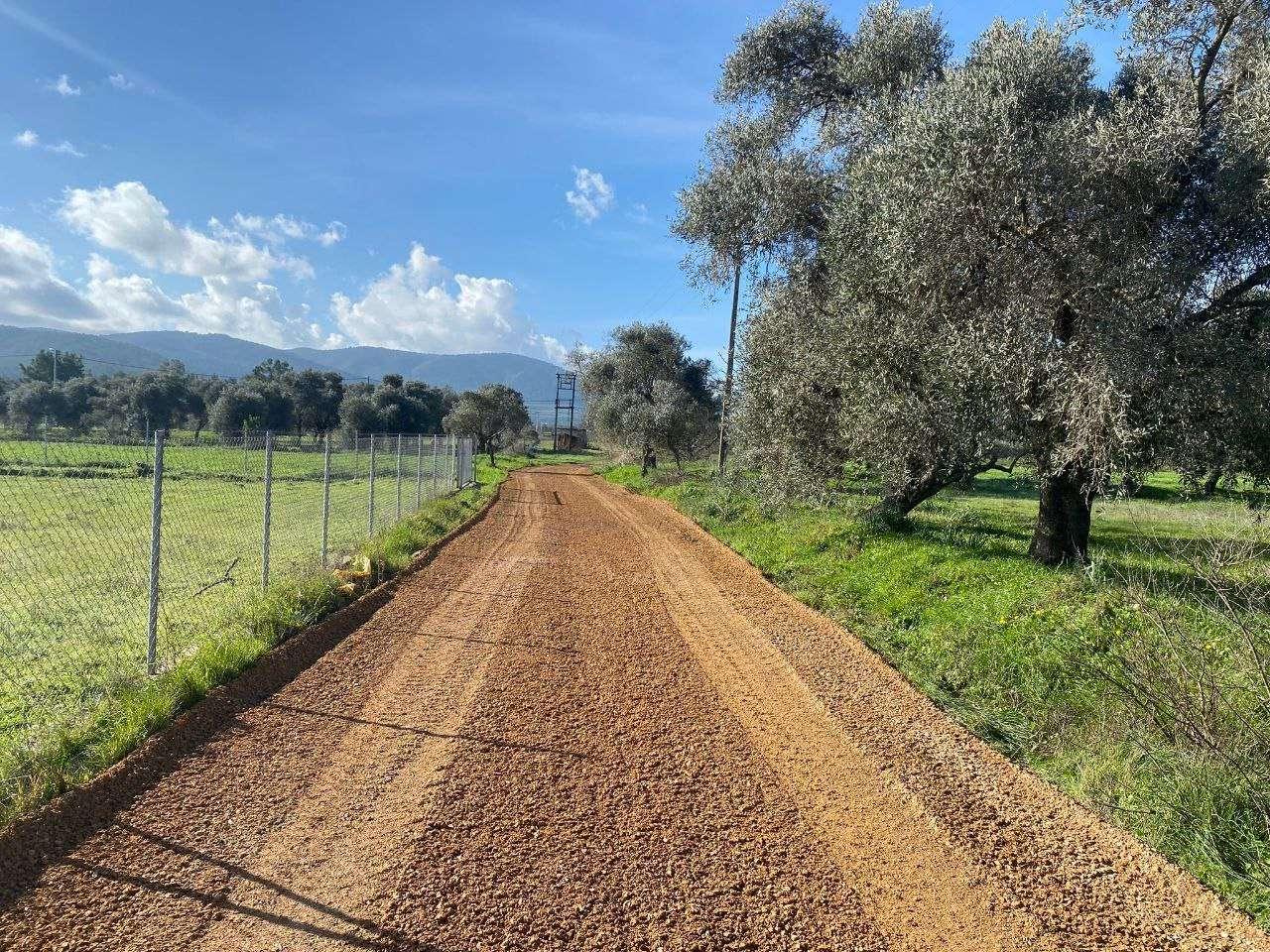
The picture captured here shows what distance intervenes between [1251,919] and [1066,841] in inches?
31.9

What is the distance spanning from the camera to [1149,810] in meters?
4.29

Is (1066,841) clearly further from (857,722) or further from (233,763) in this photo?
(233,763)

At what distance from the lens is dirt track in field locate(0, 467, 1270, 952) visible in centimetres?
309

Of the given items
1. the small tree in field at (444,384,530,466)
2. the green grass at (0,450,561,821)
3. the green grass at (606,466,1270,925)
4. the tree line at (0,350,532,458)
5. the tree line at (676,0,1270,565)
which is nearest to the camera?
the green grass at (606,466,1270,925)

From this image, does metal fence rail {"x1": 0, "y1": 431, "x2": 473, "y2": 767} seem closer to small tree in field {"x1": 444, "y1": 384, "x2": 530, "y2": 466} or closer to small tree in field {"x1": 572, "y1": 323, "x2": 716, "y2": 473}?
small tree in field {"x1": 572, "y1": 323, "x2": 716, "y2": 473}

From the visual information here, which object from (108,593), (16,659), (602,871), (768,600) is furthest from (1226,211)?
(108,593)

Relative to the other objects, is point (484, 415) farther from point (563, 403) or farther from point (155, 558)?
point (563, 403)

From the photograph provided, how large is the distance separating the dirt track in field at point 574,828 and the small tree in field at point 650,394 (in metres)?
26.5

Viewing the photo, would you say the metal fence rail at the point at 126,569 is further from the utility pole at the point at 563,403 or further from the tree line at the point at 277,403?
the utility pole at the point at 563,403

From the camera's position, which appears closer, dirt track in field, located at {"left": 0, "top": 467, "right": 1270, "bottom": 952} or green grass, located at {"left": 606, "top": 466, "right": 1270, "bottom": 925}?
dirt track in field, located at {"left": 0, "top": 467, "right": 1270, "bottom": 952}

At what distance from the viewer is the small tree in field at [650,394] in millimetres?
32938

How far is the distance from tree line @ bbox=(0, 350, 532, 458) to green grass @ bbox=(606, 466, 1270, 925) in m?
47.3

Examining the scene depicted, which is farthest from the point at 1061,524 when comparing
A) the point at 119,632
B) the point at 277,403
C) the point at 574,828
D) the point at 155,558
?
the point at 277,403

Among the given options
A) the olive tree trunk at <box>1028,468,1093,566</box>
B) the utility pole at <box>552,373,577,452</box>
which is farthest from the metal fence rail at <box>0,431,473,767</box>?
the utility pole at <box>552,373,577,452</box>
